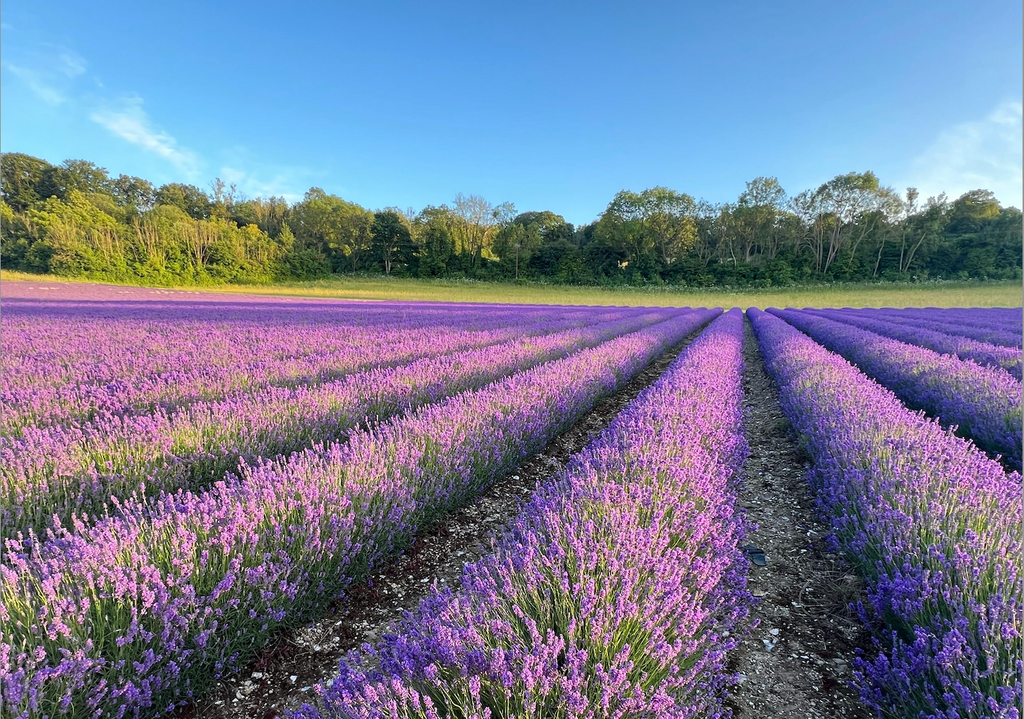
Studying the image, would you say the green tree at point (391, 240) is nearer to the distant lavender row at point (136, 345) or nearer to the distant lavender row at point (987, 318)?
the distant lavender row at point (136, 345)

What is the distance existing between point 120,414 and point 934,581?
219 inches

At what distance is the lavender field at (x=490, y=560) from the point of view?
1291mm

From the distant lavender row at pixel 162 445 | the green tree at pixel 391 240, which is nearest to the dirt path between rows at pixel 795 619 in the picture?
the distant lavender row at pixel 162 445

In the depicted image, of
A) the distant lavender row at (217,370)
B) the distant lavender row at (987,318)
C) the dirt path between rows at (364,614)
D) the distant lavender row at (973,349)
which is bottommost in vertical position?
the dirt path between rows at (364,614)

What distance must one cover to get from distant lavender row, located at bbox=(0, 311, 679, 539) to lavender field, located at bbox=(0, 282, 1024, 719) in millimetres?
21

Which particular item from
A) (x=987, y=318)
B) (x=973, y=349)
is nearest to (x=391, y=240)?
(x=987, y=318)

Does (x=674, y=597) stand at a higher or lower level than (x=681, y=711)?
→ higher

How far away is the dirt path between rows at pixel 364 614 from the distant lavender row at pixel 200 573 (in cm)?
10

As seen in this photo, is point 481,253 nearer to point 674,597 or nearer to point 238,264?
point 238,264

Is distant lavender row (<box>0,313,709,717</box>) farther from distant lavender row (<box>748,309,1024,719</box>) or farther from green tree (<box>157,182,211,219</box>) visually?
green tree (<box>157,182,211,219</box>)

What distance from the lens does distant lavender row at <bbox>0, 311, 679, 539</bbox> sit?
7.73 ft

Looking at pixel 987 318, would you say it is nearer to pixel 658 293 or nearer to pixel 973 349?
pixel 973 349

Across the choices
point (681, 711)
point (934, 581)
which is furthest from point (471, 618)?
point (934, 581)

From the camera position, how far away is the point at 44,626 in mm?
1312
